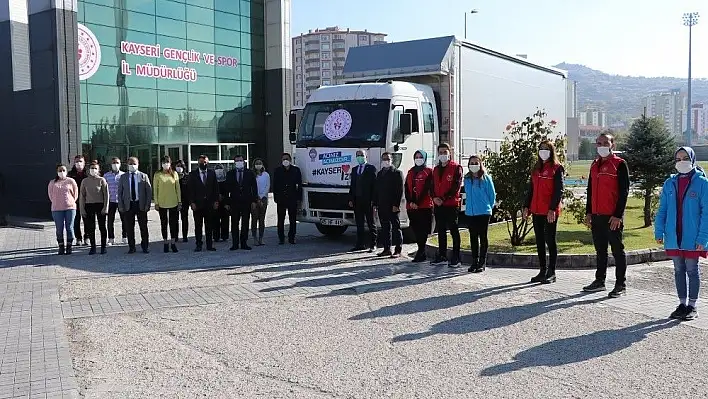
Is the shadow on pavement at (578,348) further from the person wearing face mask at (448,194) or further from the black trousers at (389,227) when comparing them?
the black trousers at (389,227)

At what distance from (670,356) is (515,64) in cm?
1125

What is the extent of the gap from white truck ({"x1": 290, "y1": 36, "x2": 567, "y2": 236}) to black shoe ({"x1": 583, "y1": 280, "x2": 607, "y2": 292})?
4.74 meters

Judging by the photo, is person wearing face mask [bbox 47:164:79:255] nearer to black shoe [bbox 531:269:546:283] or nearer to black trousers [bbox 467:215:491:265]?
black trousers [bbox 467:215:491:265]

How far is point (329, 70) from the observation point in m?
110

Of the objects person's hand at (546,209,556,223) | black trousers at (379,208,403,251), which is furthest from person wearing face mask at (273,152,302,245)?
person's hand at (546,209,556,223)

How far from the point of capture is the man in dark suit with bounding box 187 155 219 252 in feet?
43.5

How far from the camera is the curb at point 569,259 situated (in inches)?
420

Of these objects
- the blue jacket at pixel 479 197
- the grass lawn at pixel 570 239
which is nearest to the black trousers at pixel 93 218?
the grass lawn at pixel 570 239

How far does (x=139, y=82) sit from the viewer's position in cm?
2580

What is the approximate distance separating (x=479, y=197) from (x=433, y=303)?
9.07 ft

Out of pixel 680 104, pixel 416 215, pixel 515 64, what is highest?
pixel 680 104

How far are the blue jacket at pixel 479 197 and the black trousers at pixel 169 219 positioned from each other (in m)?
6.05

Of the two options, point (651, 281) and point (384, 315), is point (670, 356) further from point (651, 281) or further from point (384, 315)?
point (651, 281)

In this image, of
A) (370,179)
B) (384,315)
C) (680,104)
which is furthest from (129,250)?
(680,104)
